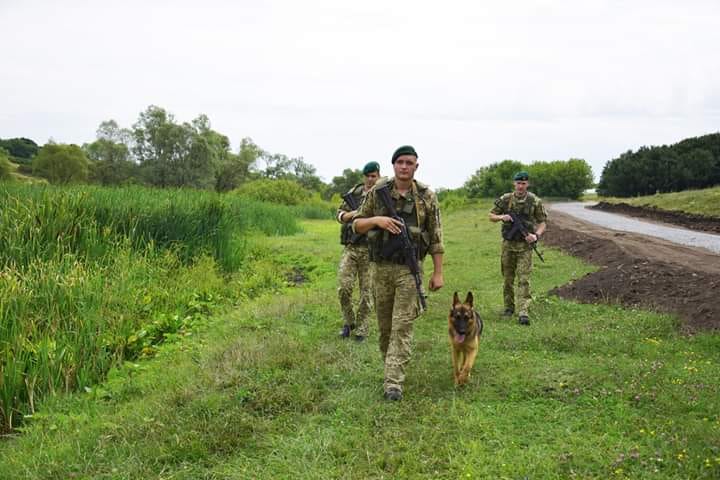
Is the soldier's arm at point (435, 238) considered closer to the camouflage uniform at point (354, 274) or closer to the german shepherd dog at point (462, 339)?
the german shepherd dog at point (462, 339)

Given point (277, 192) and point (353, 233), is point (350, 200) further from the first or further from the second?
point (277, 192)

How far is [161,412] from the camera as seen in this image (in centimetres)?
501

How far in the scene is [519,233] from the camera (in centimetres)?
826

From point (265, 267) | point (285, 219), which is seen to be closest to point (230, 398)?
point (265, 267)

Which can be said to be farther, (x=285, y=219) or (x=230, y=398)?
(x=285, y=219)

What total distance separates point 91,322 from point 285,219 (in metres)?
20.2

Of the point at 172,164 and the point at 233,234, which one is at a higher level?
the point at 172,164

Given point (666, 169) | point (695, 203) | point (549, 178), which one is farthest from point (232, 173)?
point (695, 203)

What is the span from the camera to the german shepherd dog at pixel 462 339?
17.8 feet

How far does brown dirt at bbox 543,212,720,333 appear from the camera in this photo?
7730 mm

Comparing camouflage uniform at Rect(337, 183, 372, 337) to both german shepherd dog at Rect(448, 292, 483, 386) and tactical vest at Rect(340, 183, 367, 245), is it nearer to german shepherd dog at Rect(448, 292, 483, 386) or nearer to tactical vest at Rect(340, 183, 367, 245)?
tactical vest at Rect(340, 183, 367, 245)

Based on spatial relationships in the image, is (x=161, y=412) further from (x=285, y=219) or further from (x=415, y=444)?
(x=285, y=219)

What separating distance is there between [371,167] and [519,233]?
8.96 feet

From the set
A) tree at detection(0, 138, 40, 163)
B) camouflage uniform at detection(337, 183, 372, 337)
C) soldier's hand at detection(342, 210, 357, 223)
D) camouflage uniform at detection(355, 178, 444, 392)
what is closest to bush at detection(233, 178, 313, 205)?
camouflage uniform at detection(337, 183, 372, 337)
